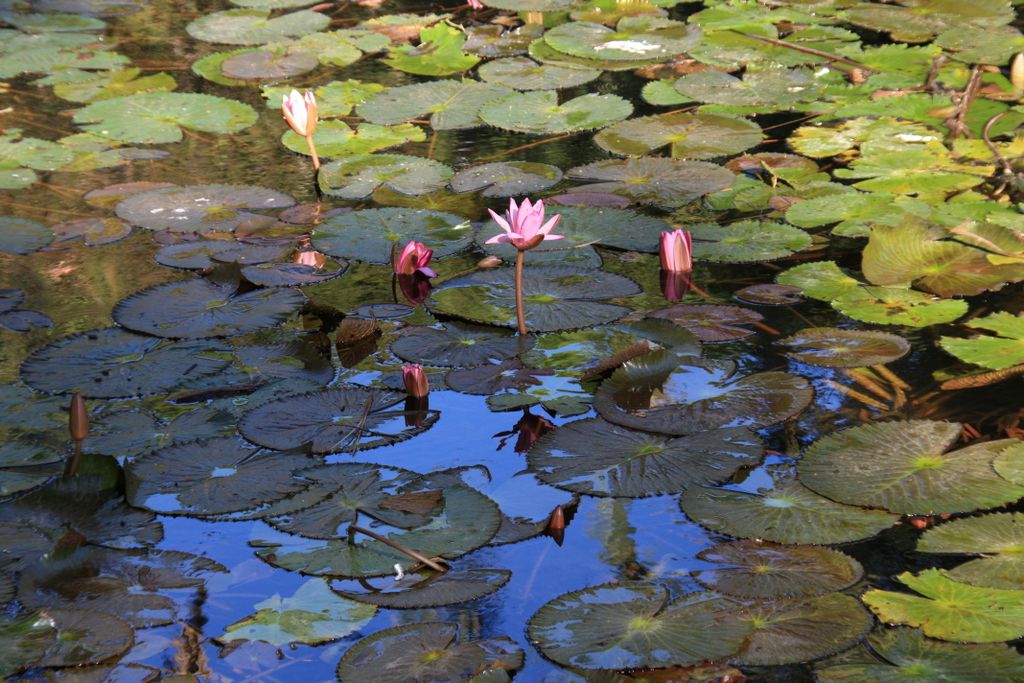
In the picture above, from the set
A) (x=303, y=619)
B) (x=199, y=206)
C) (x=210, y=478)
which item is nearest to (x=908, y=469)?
(x=303, y=619)

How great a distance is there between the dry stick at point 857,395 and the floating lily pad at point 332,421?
83 centimetres

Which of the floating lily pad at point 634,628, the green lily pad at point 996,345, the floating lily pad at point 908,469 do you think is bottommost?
the floating lily pad at point 634,628

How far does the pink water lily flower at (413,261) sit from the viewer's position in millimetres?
2844

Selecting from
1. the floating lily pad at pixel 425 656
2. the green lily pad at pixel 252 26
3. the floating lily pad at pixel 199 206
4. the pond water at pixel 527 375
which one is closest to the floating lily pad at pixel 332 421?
the pond water at pixel 527 375

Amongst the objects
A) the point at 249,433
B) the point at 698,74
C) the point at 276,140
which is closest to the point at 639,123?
the point at 698,74

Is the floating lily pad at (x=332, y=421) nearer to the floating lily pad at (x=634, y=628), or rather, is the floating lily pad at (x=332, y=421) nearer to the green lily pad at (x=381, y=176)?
the floating lily pad at (x=634, y=628)

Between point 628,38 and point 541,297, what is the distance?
7.68 ft

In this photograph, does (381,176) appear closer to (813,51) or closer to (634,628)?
(813,51)

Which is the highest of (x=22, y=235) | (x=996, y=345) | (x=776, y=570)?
(x=996, y=345)

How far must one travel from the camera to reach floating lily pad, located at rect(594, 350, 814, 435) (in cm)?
218

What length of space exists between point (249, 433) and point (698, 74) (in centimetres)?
264

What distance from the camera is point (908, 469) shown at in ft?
6.56

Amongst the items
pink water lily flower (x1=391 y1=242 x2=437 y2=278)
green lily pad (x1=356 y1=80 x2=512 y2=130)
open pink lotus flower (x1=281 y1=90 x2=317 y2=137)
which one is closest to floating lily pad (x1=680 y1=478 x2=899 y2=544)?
pink water lily flower (x1=391 y1=242 x2=437 y2=278)

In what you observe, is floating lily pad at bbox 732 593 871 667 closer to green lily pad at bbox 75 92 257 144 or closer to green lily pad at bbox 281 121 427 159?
green lily pad at bbox 281 121 427 159
